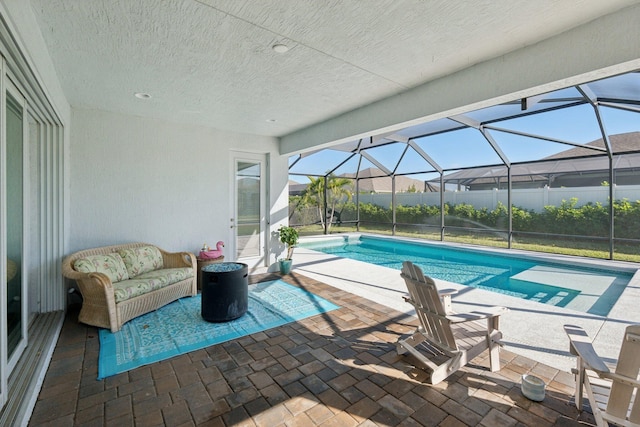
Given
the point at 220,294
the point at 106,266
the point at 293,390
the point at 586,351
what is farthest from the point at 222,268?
the point at 586,351

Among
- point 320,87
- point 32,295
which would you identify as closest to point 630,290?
point 320,87

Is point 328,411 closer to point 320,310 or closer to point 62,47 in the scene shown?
point 320,310

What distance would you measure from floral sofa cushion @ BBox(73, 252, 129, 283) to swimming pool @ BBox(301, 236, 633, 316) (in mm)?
6325

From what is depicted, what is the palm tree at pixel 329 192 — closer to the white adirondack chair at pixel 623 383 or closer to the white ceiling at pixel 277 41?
the white ceiling at pixel 277 41

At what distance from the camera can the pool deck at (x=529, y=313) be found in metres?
2.90

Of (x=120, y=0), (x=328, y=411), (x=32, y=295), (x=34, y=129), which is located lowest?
(x=328, y=411)

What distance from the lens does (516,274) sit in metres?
6.84

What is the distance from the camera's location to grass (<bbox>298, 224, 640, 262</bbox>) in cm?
A: 688

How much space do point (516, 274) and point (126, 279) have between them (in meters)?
7.95

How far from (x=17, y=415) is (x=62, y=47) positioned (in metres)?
3.02

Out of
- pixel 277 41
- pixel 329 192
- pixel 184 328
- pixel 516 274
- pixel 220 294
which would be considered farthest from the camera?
pixel 329 192

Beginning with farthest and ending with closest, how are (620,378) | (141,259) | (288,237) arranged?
(288,237), (141,259), (620,378)

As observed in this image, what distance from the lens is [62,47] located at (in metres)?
2.67

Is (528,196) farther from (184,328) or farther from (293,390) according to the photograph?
(184,328)
